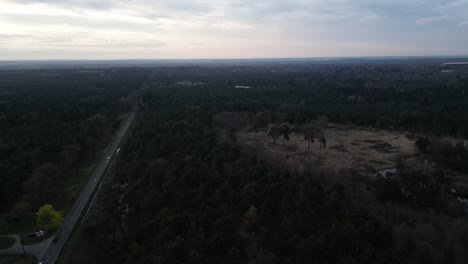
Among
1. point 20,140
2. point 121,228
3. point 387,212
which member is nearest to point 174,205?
point 121,228

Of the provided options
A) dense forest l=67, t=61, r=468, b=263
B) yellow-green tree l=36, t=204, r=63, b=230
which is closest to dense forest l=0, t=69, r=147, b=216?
yellow-green tree l=36, t=204, r=63, b=230

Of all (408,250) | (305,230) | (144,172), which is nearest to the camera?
(408,250)

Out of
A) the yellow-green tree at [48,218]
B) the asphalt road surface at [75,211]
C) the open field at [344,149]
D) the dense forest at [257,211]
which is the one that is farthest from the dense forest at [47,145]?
the open field at [344,149]

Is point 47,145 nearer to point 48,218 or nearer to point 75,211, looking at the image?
point 75,211

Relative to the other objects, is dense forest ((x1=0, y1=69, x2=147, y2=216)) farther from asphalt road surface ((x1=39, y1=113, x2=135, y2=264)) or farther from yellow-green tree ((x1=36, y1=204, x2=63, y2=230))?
yellow-green tree ((x1=36, y1=204, x2=63, y2=230))

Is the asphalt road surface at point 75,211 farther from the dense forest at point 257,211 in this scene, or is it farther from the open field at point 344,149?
the open field at point 344,149

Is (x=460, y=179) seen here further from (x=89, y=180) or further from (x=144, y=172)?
(x=89, y=180)

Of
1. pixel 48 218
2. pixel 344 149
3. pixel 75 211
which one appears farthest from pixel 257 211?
pixel 344 149
